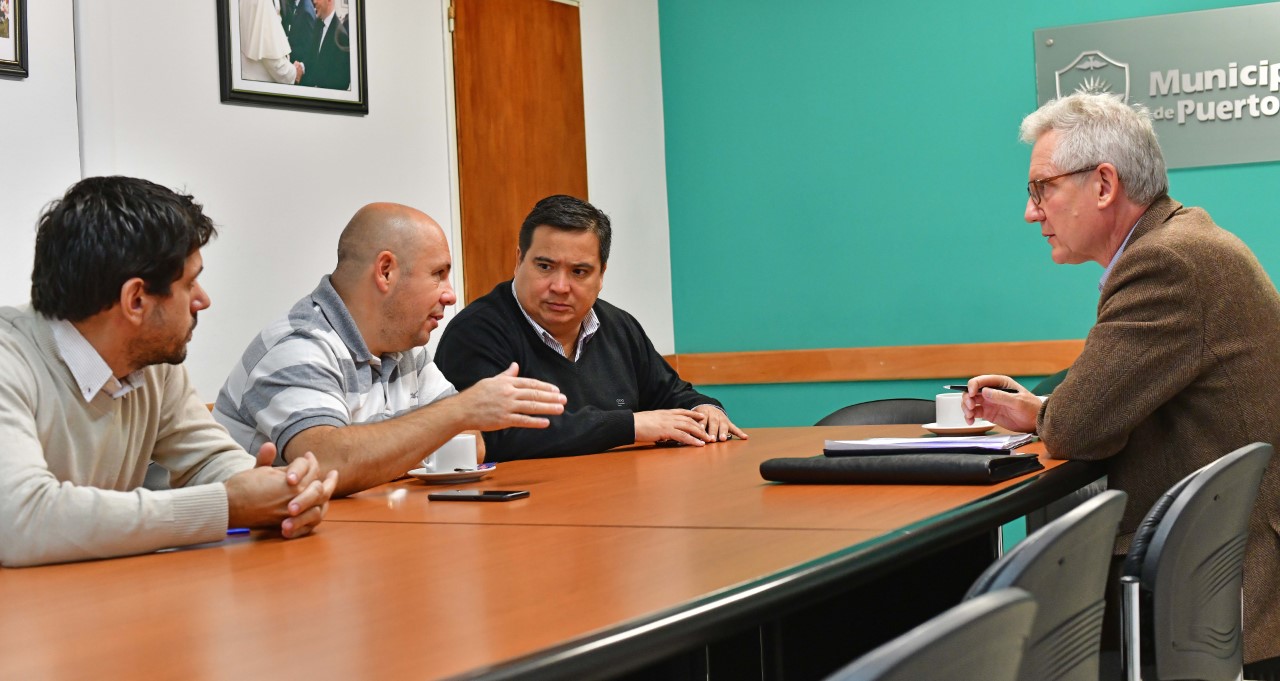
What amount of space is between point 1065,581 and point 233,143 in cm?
309

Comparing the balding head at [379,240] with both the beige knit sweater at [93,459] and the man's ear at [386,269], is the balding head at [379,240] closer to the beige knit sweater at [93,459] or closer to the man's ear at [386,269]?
the man's ear at [386,269]

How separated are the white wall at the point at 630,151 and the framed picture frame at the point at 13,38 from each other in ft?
7.69

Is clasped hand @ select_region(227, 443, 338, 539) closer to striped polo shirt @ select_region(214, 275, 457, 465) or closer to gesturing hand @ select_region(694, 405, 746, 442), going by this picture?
striped polo shirt @ select_region(214, 275, 457, 465)

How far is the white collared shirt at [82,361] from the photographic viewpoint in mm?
1789

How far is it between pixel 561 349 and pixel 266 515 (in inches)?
72.6

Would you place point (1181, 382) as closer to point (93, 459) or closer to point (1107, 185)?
point (1107, 185)

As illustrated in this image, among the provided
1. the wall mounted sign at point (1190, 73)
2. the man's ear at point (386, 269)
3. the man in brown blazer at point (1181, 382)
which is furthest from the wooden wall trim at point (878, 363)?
the man's ear at point (386, 269)

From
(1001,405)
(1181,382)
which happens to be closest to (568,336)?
(1001,405)

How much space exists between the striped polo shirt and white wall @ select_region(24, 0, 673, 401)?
0.94m

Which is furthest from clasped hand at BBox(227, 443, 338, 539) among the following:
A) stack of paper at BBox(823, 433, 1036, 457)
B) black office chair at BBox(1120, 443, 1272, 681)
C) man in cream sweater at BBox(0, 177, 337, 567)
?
black office chair at BBox(1120, 443, 1272, 681)

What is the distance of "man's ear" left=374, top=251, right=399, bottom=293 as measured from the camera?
285cm

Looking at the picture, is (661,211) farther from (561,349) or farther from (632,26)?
(561,349)

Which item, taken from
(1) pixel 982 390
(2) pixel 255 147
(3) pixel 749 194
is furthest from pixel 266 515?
(3) pixel 749 194

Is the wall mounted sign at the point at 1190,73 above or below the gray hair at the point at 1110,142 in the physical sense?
above
